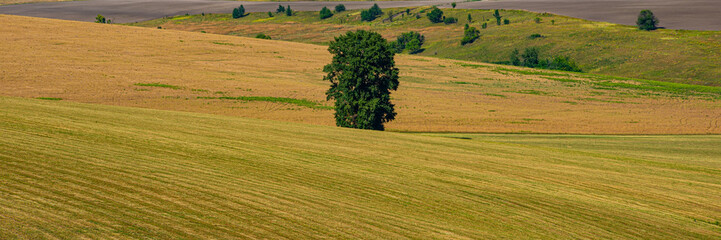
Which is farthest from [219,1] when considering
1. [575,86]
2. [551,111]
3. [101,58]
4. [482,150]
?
[482,150]

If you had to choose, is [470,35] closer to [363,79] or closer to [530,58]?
[530,58]

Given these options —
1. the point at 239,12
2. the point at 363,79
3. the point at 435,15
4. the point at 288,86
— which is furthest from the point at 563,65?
the point at 239,12

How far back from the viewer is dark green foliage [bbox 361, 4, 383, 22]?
161 metres

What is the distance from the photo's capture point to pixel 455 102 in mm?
62469

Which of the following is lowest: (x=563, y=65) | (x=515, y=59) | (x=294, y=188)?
(x=563, y=65)

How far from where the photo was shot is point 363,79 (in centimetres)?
4094

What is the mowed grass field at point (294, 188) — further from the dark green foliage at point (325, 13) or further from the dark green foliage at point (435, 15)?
the dark green foliage at point (325, 13)

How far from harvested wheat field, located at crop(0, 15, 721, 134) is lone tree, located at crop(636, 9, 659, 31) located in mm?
41583

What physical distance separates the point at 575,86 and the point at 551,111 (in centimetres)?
2131

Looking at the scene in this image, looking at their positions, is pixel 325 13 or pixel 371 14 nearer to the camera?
pixel 371 14

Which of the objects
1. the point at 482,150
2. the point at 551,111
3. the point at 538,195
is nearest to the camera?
the point at 538,195

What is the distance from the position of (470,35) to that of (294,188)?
120274 mm

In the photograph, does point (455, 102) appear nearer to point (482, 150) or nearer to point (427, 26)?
point (482, 150)

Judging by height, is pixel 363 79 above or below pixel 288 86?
above
